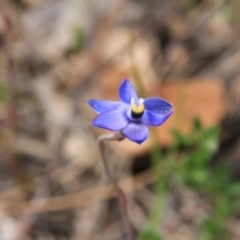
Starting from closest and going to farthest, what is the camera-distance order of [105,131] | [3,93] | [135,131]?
[135,131]
[3,93]
[105,131]

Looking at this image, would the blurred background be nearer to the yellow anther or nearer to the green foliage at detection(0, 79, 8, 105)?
the green foliage at detection(0, 79, 8, 105)

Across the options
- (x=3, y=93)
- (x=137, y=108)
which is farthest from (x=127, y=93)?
(x=3, y=93)

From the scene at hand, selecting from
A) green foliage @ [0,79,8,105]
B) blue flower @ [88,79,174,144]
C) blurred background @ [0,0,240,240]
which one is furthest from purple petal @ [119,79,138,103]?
green foliage @ [0,79,8,105]

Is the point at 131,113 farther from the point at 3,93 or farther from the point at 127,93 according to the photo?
the point at 3,93

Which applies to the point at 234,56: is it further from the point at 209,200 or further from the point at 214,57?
the point at 209,200

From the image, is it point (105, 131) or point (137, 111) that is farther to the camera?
point (105, 131)

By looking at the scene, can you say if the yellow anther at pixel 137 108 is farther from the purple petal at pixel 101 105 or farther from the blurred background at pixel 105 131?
the blurred background at pixel 105 131

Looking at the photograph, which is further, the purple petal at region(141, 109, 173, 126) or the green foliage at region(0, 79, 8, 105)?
the green foliage at region(0, 79, 8, 105)

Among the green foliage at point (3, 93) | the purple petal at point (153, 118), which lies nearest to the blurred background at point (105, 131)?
the green foliage at point (3, 93)
